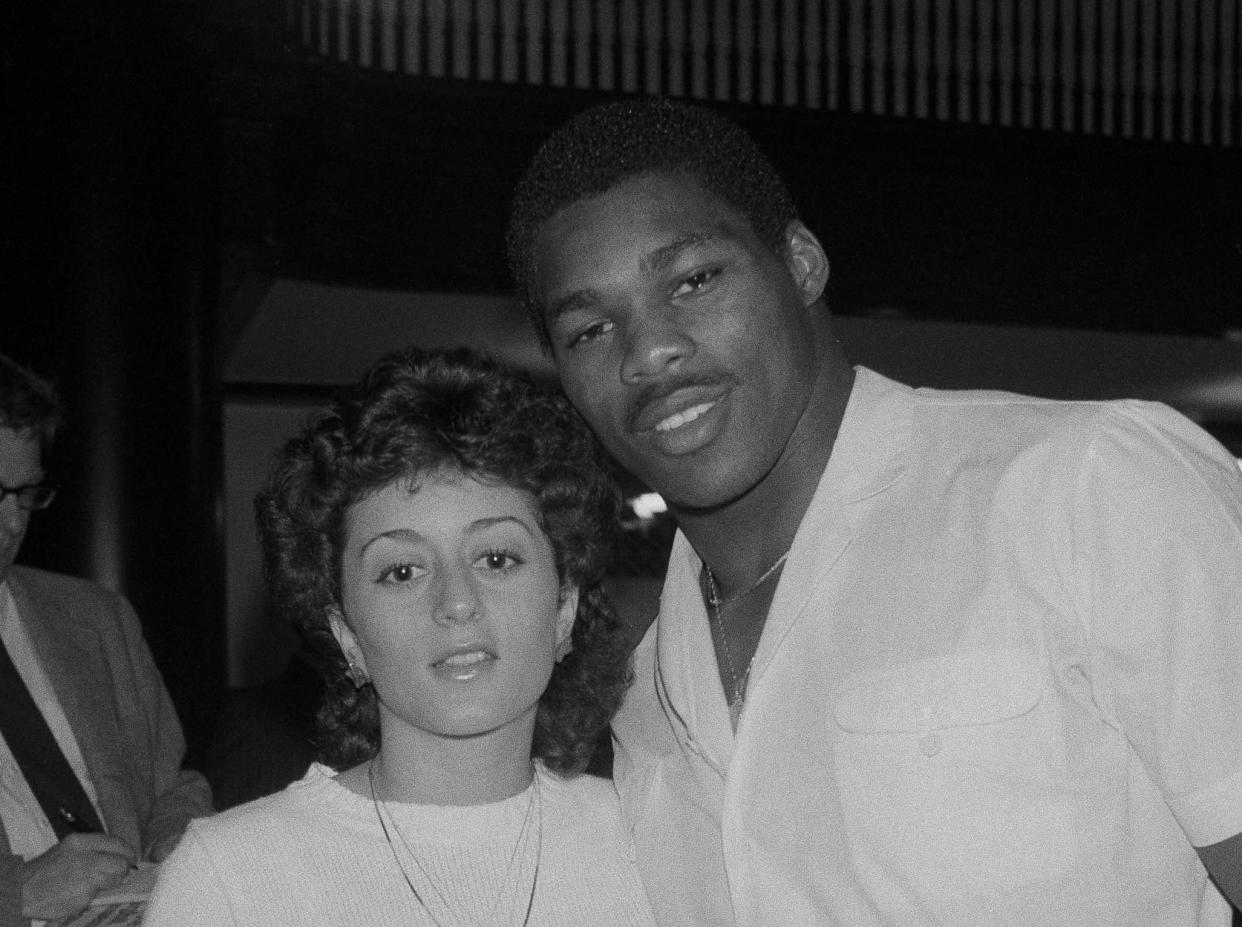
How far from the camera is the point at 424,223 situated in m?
4.36

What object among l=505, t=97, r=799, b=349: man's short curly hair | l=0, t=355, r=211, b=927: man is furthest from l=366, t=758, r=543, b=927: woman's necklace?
l=0, t=355, r=211, b=927: man

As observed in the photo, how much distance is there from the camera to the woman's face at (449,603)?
1.49 m

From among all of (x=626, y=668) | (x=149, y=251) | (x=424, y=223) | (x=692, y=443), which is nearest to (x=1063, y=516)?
(x=692, y=443)

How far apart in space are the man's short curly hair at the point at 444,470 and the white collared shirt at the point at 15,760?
93cm

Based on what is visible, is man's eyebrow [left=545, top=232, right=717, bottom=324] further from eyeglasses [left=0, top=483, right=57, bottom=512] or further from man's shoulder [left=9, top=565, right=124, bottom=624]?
man's shoulder [left=9, top=565, right=124, bottom=624]

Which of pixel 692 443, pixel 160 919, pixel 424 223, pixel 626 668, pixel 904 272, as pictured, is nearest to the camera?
pixel 160 919

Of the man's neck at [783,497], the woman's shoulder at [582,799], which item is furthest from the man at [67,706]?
the man's neck at [783,497]

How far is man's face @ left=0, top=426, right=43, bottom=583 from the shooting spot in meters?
2.53

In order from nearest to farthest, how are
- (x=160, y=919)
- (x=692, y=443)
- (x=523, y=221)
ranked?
(x=160, y=919), (x=692, y=443), (x=523, y=221)

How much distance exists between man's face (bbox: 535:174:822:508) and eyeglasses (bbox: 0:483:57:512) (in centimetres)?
141

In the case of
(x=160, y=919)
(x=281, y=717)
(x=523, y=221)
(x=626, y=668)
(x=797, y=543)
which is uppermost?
(x=523, y=221)

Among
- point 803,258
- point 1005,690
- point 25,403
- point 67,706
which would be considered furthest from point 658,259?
point 67,706

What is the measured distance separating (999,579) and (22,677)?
76.8 inches

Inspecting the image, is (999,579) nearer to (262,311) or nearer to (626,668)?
(626,668)
